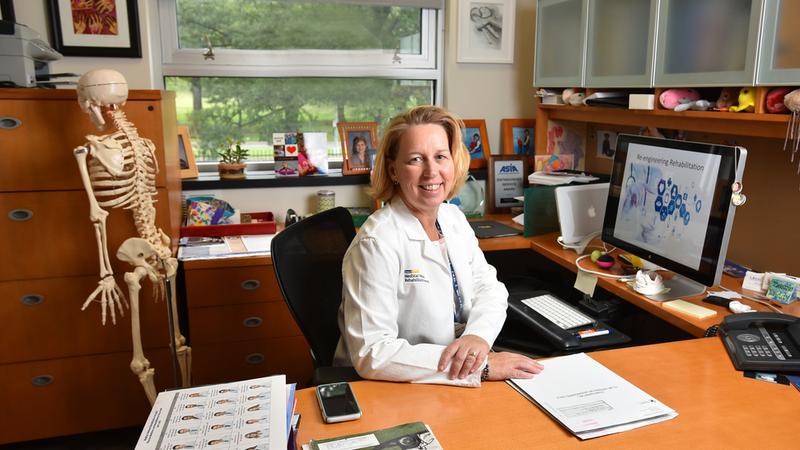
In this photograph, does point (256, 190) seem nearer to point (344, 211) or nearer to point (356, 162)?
point (356, 162)

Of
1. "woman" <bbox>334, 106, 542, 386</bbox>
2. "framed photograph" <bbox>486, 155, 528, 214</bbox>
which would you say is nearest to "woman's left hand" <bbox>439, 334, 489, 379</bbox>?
"woman" <bbox>334, 106, 542, 386</bbox>

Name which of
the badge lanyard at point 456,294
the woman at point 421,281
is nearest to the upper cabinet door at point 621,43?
the woman at point 421,281

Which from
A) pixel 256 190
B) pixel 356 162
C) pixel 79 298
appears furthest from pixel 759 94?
pixel 79 298

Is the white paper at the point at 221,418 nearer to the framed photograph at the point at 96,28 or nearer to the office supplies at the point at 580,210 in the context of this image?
the office supplies at the point at 580,210

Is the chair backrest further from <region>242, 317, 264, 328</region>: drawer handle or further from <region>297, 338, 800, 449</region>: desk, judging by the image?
<region>242, 317, 264, 328</region>: drawer handle

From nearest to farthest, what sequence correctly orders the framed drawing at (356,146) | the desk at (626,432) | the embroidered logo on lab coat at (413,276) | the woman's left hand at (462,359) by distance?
the desk at (626,432), the woman's left hand at (462,359), the embroidered logo on lab coat at (413,276), the framed drawing at (356,146)

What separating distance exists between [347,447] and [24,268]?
67.7 inches

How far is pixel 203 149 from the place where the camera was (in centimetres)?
311

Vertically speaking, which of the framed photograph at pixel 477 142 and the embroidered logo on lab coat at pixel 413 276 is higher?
the framed photograph at pixel 477 142

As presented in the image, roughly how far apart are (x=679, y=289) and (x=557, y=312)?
429mm

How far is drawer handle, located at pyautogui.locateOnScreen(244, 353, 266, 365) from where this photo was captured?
8.55 feet

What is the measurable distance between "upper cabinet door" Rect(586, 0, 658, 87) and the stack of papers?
1.45ft

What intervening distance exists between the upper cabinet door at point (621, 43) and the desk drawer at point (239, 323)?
1619 mm

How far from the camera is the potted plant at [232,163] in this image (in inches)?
116
